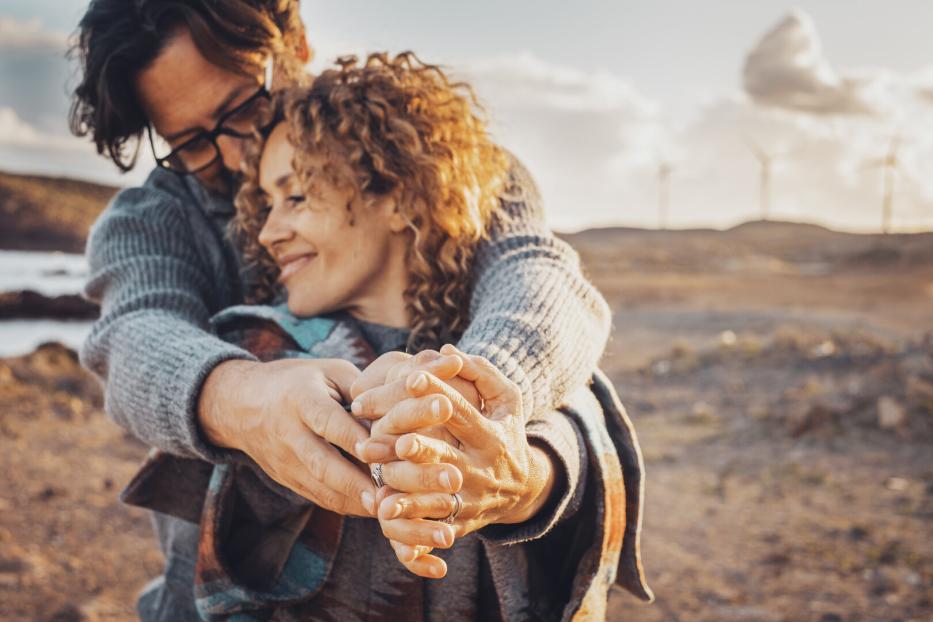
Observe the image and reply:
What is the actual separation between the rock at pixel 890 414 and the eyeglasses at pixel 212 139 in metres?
5.54

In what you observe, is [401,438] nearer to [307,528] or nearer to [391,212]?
[307,528]

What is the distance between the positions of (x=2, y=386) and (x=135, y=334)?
6.03m

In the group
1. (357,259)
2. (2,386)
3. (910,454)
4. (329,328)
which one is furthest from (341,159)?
(2,386)

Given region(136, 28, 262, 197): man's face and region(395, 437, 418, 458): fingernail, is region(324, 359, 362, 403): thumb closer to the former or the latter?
region(395, 437, 418, 458): fingernail

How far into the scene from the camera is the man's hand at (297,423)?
50.8 inches

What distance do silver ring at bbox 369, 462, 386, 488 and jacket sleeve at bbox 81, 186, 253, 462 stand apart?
448 mm

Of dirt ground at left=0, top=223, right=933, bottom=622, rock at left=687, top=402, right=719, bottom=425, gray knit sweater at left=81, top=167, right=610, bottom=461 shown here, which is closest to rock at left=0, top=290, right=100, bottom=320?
dirt ground at left=0, top=223, right=933, bottom=622

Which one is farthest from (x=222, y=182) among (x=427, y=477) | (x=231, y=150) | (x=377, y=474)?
(x=427, y=477)

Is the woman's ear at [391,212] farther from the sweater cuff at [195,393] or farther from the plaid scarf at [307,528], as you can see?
the sweater cuff at [195,393]

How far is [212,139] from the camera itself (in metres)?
2.47

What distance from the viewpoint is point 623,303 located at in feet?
67.3

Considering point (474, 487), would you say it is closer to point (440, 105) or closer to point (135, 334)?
point (135, 334)

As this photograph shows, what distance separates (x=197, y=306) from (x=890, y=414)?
227 inches

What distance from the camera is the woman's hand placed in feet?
3.83
